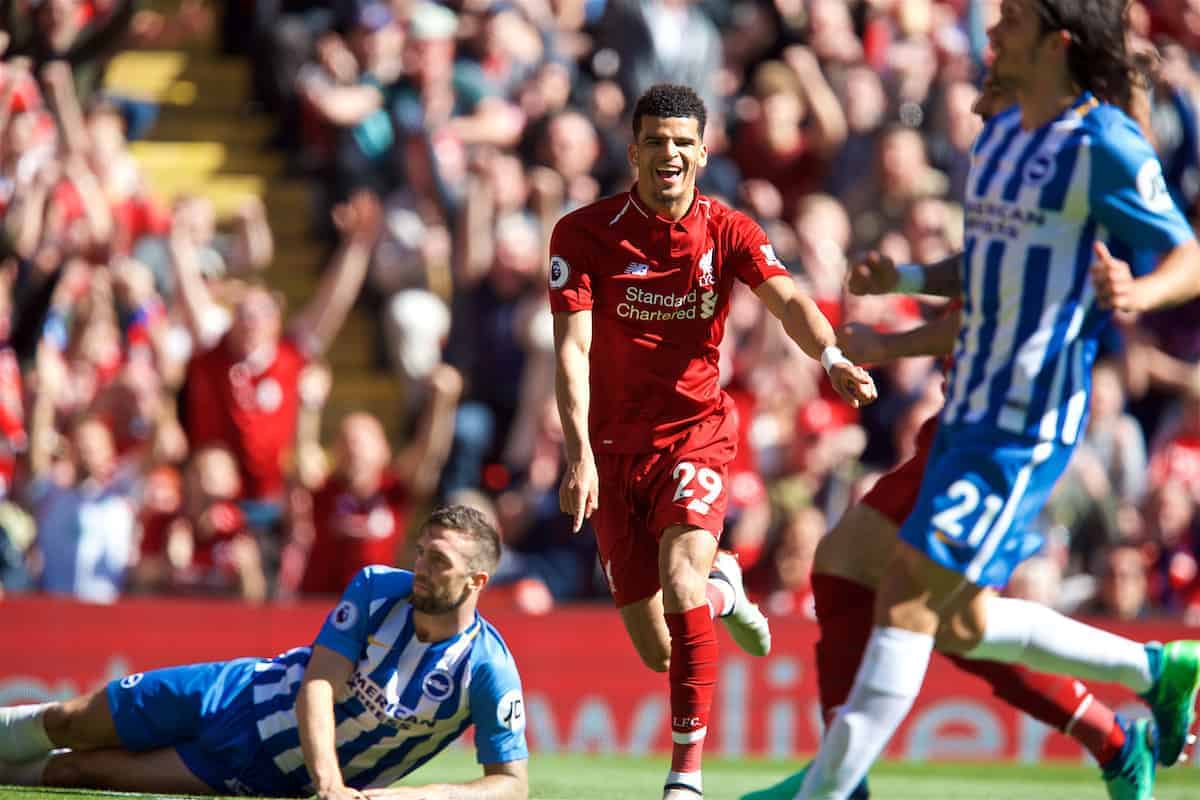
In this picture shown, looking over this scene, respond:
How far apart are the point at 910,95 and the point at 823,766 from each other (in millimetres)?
8890

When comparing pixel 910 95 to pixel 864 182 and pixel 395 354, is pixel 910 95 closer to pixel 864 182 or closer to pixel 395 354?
pixel 864 182

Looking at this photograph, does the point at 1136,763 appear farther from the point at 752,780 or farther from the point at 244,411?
the point at 244,411

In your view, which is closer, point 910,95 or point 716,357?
point 716,357

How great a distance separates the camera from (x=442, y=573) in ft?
20.1

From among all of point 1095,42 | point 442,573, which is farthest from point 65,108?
point 1095,42

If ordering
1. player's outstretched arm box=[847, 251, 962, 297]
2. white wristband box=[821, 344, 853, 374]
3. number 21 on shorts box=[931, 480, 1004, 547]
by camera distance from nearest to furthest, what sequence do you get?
number 21 on shorts box=[931, 480, 1004, 547], player's outstretched arm box=[847, 251, 962, 297], white wristband box=[821, 344, 853, 374]

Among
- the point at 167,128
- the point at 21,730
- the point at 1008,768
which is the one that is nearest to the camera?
the point at 21,730

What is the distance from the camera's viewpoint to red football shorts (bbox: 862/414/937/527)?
5832 mm

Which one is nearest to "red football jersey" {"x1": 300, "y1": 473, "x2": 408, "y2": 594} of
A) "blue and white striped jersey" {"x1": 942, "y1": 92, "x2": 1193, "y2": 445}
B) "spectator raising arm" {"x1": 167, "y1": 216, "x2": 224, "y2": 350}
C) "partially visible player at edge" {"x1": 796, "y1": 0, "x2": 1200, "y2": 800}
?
"spectator raising arm" {"x1": 167, "y1": 216, "x2": 224, "y2": 350}

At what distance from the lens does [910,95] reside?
43.0 ft

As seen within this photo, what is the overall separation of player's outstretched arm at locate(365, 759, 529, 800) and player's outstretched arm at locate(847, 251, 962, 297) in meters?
2.01

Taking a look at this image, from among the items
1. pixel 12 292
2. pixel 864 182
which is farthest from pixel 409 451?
pixel 864 182

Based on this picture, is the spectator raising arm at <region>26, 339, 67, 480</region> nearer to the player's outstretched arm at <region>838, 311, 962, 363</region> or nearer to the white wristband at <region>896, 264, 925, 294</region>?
the player's outstretched arm at <region>838, 311, 962, 363</region>

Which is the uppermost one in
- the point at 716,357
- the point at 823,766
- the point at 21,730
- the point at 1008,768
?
the point at 716,357
